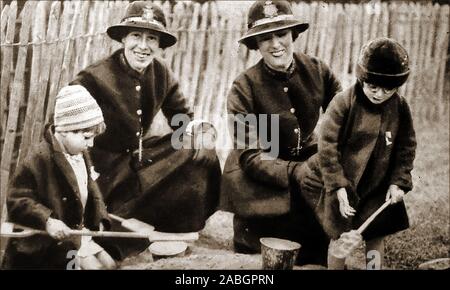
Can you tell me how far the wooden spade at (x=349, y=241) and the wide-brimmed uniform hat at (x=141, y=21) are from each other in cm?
217

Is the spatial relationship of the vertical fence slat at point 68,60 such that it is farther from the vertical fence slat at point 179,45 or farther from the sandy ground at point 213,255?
the sandy ground at point 213,255

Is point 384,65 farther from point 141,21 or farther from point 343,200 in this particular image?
point 141,21

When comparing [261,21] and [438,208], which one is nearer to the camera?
[261,21]

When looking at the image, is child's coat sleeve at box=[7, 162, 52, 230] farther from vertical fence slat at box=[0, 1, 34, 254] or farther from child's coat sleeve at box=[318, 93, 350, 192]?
child's coat sleeve at box=[318, 93, 350, 192]

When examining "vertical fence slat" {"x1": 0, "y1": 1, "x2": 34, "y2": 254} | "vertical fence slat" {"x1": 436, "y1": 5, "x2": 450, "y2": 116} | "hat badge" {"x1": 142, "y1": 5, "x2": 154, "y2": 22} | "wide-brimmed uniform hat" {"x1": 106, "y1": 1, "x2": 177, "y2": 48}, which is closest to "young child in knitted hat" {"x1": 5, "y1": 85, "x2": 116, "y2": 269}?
"vertical fence slat" {"x1": 0, "y1": 1, "x2": 34, "y2": 254}

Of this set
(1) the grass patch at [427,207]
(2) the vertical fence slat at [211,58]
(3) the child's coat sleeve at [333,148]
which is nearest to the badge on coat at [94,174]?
(2) the vertical fence slat at [211,58]

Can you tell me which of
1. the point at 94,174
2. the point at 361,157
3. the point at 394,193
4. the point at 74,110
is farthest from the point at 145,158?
the point at 394,193

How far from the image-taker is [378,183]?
5.60 m

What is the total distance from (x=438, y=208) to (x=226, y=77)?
213 cm

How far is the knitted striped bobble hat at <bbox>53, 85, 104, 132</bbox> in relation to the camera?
17.7ft

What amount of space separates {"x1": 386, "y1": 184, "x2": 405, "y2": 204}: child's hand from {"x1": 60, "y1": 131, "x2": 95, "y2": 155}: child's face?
246 cm

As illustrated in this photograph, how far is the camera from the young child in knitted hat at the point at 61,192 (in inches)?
211
